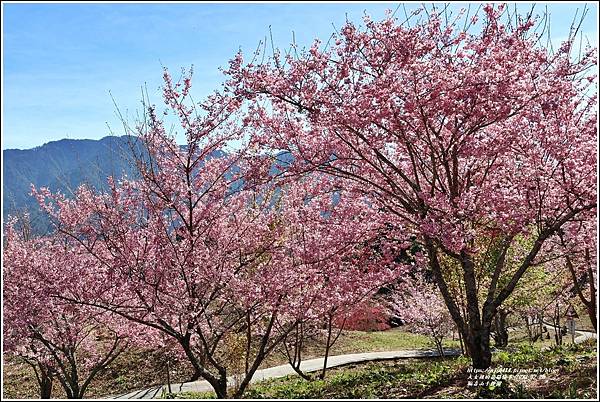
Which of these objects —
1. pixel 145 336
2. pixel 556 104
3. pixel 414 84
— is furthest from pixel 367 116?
pixel 145 336

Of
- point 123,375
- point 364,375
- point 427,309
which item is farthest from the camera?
point 427,309

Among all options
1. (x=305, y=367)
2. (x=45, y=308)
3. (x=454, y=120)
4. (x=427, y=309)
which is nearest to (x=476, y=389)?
(x=454, y=120)

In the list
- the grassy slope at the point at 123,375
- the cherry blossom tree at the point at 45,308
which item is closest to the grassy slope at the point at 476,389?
the cherry blossom tree at the point at 45,308

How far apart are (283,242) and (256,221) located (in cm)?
54

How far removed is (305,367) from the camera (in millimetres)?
17312

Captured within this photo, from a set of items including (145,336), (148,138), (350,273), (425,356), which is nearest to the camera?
(148,138)

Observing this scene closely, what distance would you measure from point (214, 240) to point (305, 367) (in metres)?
10.8

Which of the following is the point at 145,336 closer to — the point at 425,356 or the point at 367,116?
the point at 367,116

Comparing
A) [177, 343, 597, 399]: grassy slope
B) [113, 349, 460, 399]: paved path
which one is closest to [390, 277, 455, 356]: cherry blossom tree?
[113, 349, 460, 399]: paved path

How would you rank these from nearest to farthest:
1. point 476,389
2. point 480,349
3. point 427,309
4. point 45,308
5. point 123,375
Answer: point 476,389 → point 480,349 → point 45,308 → point 123,375 → point 427,309

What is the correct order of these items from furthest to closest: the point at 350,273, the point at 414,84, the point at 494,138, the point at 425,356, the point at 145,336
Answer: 1. the point at 425,356
2. the point at 145,336
3. the point at 350,273
4. the point at 494,138
5. the point at 414,84

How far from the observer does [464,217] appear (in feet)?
21.4

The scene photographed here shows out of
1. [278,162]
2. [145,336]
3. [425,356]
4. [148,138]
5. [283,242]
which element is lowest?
[425,356]

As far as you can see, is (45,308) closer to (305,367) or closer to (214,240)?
(214,240)
